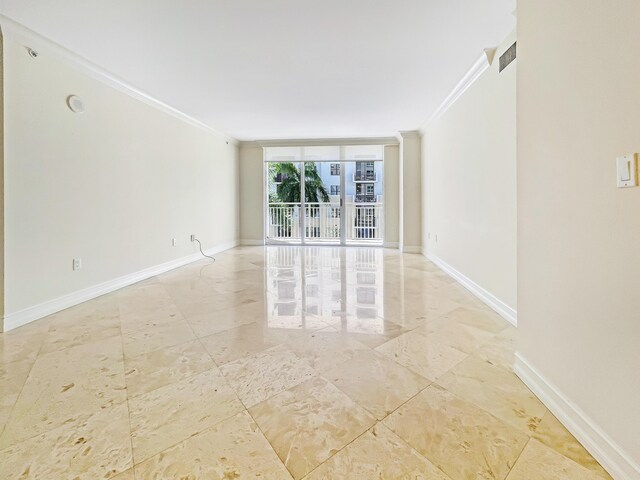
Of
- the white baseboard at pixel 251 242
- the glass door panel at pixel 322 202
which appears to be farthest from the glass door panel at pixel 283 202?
the white baseboard at pixel 251 242

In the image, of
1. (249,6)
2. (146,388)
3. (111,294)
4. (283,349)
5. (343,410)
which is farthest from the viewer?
(111,294)

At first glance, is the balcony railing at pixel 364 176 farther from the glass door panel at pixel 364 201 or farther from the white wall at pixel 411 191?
the white wall at pixel 411 191

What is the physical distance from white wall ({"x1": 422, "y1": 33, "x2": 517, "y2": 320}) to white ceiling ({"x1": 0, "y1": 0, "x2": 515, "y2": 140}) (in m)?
0.37

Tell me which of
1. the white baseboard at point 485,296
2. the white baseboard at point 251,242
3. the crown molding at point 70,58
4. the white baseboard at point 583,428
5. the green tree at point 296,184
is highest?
the crown molding at point 70,58

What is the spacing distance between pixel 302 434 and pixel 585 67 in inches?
A: 69.7

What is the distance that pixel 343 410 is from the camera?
134cm

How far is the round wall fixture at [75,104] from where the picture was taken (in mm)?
2750

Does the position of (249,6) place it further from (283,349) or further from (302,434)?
(302,434)

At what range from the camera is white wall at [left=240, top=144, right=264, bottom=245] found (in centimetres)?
669

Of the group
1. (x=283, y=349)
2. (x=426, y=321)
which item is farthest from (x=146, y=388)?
(x=426, y=321)

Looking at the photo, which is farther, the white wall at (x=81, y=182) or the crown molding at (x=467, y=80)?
the crown molding at (x=467, y=80)

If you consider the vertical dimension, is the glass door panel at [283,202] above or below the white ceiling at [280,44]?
below

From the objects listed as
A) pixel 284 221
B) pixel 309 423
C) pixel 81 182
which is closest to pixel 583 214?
pixel 309 423

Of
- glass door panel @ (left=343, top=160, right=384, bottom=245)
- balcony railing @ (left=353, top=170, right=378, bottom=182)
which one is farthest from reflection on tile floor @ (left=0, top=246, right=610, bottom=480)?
balcony railing @ (left=353, top=170, right=378, bottom=182)
